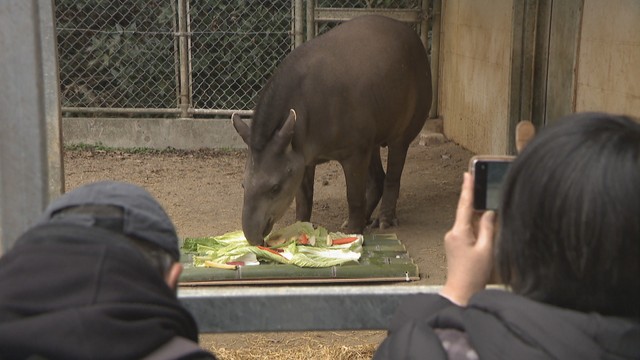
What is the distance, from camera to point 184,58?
36.9 feet

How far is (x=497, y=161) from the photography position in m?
1.71

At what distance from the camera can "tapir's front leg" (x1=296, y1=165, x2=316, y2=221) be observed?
7367 millimetres

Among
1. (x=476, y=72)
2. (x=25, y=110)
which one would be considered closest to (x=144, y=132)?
(x=476, y=72)

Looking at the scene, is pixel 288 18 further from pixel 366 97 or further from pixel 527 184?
pixel 527 184

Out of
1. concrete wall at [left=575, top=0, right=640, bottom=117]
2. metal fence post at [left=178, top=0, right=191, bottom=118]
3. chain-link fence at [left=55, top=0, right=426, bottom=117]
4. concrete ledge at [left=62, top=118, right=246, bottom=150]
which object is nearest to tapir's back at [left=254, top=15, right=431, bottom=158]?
concrete wall at [left=575, top=0, right=640, bottom=117]

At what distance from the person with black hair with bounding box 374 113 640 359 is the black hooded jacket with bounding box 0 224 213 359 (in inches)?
18.2

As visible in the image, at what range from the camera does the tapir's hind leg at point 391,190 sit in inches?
314

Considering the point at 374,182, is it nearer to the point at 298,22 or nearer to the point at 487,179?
the point at 298,22

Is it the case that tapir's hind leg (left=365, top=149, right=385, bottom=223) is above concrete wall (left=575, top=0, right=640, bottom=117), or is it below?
below

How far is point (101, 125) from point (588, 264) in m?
10.4

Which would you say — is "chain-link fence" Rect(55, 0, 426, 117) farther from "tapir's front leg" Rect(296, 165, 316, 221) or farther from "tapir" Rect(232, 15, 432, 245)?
"tapir's front leg" Rect(296, 165, 316, 221)

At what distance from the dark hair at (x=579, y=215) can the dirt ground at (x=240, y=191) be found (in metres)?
3.84

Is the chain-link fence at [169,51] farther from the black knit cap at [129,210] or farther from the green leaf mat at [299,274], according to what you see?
the black knit cap at [129,210]

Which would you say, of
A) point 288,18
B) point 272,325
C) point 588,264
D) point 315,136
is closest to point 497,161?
point 588,264
